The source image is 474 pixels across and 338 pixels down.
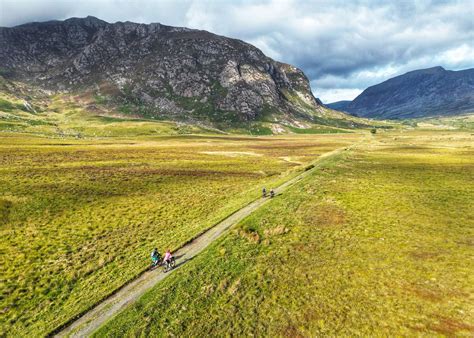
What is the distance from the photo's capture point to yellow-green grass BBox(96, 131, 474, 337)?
21.1m

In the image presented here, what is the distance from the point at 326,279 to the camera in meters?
26.6

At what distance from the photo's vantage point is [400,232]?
119 feet

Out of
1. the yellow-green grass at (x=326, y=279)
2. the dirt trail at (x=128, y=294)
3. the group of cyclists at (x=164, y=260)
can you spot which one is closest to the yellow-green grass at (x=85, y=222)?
the dirt trail at (x=128, y=294)

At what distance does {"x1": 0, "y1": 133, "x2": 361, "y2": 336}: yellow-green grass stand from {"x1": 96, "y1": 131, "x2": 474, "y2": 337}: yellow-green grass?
7236 millimetres

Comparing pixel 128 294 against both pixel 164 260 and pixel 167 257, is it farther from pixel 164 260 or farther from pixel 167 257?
pixel 167 257

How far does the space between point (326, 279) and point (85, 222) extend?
38.9m

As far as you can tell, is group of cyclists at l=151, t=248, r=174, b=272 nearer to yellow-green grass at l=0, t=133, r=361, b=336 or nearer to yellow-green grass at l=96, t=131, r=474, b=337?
yellow-green grass at l=0, t=133, r=361, b=336

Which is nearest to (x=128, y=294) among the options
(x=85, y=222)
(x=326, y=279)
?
(x=326, y=279)

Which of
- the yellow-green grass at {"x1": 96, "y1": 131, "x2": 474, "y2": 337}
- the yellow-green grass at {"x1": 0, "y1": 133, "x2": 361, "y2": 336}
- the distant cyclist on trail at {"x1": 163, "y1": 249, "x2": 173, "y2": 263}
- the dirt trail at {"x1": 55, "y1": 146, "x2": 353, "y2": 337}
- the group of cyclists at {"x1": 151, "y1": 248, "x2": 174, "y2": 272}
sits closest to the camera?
the yellow-green grass at {"x1": 96, "y1": 131, "x2": 474, "y2": 337}

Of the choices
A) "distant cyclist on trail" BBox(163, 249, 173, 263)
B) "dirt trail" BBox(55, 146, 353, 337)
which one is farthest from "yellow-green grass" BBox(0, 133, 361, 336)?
"distant cyclist on trail" BBox(163, 249, 173, 263)

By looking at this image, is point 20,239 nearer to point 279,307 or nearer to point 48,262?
point 48,262

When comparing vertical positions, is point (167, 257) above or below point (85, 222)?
above

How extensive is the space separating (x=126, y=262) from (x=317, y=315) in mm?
22660

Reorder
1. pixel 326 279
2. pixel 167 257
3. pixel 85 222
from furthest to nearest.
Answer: pixel 85 222 < pixel 167 257 < pixel 326 279
